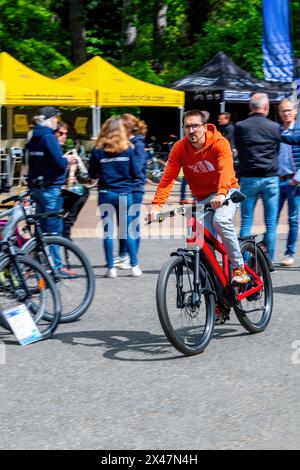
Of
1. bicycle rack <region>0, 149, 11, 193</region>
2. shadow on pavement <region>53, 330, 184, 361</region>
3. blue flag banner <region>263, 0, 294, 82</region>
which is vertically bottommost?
bicycle rack <region>0, 149, 11, 193</region>

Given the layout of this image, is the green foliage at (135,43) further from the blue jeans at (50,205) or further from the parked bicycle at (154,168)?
the blue jeans at (50,205)

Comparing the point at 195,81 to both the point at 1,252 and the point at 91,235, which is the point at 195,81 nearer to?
the point at 91,235

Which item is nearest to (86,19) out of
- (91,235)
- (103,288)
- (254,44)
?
(254,44)

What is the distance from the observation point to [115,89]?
21984mm

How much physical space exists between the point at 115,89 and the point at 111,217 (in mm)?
12323

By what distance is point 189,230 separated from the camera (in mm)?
6723

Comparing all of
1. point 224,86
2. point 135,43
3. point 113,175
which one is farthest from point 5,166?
point 113,175

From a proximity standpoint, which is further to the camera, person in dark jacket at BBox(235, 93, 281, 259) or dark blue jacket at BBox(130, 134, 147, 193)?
dark blue jacket at BBox(130, 134, 147, 193)

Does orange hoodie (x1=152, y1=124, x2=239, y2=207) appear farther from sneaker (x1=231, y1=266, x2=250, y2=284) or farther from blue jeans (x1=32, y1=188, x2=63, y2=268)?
blue jeans (x1=32, y1=188, x2=63, y2=268)

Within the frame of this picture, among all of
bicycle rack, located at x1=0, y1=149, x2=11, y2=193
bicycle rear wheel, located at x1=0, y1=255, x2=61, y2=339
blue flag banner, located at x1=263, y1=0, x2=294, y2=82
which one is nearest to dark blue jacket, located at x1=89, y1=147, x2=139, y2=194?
bicycle rear wheel, located at x1=0, y1=255, x2=61, y2=339

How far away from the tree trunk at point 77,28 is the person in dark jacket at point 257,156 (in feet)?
69.6

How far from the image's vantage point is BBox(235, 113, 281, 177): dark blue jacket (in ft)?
32.1

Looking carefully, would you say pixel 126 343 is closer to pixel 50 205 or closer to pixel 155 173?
pixel 50 205

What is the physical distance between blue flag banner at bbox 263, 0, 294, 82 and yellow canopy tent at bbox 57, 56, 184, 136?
9.52ft
